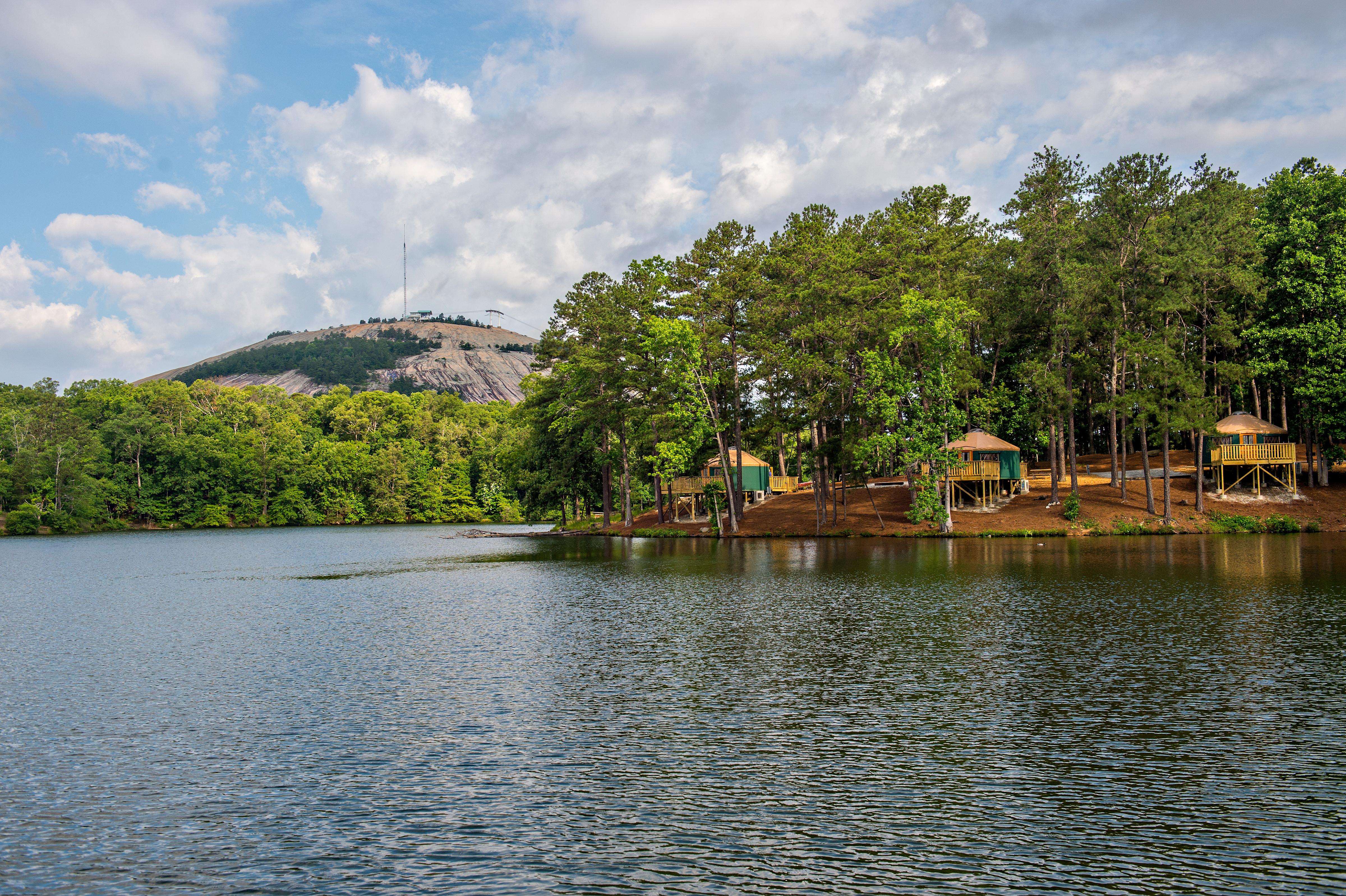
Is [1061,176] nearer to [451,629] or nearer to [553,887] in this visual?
[451,629]

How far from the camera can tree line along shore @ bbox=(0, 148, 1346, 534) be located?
4969 cm

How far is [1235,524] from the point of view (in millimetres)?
50344

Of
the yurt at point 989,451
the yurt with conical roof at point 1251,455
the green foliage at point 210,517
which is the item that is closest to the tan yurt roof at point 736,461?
the yurt at point 989,451

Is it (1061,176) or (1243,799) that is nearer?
(1243,799)

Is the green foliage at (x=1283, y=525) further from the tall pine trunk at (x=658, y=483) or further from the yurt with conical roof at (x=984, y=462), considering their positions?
the tall pine trunk at (x=658, y=483)

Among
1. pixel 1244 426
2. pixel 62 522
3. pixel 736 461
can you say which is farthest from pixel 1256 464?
pixel 62 522

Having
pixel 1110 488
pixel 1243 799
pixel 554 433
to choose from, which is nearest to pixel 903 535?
pixel 1110 488

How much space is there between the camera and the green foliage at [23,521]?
102750mm

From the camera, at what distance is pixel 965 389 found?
56.2m

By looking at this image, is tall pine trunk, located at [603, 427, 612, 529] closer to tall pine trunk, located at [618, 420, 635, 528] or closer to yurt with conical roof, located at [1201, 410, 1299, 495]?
tall pine trunk, located at [618, 420, 635, 528]

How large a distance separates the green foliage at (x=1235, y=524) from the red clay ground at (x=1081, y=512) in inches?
13.1

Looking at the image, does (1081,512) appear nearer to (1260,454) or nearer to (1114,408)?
(1114,408)

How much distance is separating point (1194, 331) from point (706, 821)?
5727cm

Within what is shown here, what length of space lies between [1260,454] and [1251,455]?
1.47ft
